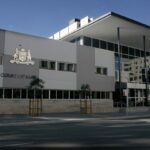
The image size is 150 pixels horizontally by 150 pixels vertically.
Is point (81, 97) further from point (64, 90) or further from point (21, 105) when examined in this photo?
point (21, 105)

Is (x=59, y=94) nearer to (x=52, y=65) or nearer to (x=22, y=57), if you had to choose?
(x=52, y=65)

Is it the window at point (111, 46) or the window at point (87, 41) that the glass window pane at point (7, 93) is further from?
the window at point (111, 46)

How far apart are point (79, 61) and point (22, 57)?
8.25 metres

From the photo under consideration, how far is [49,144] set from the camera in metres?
11.9

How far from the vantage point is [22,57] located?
117ft

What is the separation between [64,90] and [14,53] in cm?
774

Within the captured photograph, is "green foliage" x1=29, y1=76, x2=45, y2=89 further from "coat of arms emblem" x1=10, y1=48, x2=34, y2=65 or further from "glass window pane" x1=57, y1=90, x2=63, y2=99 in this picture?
"glass window pane" x1=57, y1=90, x2=63, y2=99

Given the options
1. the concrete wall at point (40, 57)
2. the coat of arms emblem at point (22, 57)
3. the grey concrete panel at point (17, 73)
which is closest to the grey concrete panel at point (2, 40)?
the concrete wall at point (40, 57)

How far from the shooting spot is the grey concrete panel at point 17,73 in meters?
34.3

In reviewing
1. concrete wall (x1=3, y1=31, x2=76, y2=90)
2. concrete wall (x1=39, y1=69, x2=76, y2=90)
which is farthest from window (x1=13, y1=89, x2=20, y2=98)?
concrete wall (x1=39, y1=69, x2=76, y2=90)

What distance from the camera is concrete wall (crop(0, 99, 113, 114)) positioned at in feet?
111

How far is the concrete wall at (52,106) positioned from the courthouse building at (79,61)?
683mm

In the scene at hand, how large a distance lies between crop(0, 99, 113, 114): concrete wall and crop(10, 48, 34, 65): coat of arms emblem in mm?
4091

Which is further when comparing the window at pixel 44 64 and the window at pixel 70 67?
the window at pixel 70 67
